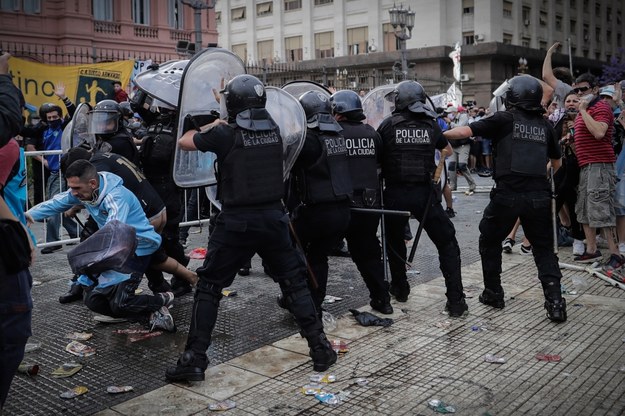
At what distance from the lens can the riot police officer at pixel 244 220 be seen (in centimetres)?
448

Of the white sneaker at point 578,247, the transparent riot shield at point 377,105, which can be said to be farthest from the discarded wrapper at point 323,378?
the white sneaker at point 578,247

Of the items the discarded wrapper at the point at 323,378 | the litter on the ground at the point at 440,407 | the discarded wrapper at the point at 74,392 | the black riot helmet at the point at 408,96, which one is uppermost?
the black riot helmet at the point at 408,96

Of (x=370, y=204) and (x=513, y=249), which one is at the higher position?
(x=370, y=204)

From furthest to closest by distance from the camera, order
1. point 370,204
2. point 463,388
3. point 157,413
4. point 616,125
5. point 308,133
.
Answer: point 616,125, point 370,204, point 308,133, point 463,388, point 157,413

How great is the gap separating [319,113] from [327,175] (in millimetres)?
532

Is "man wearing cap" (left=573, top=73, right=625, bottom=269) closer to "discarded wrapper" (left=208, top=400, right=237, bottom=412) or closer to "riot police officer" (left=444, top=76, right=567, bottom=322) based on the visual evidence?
"riot police officer" (left=444, top=76, right=567, bottom=322)

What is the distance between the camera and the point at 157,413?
397 cm

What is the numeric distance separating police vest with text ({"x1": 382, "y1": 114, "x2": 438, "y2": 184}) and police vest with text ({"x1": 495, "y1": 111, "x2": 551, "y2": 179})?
2.11 feet

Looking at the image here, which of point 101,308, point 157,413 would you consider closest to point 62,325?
point 101,308

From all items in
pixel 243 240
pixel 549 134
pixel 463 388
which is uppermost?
pixel 549 134

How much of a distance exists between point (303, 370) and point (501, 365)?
54.5 inches

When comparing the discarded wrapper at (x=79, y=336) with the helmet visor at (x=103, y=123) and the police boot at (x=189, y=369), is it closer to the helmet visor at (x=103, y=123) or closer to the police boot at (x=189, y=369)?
the police boot at (x=189, y=369)

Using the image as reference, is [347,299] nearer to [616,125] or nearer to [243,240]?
[243,240]

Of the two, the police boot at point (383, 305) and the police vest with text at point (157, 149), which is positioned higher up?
the police vest with text at point (157, 149)
